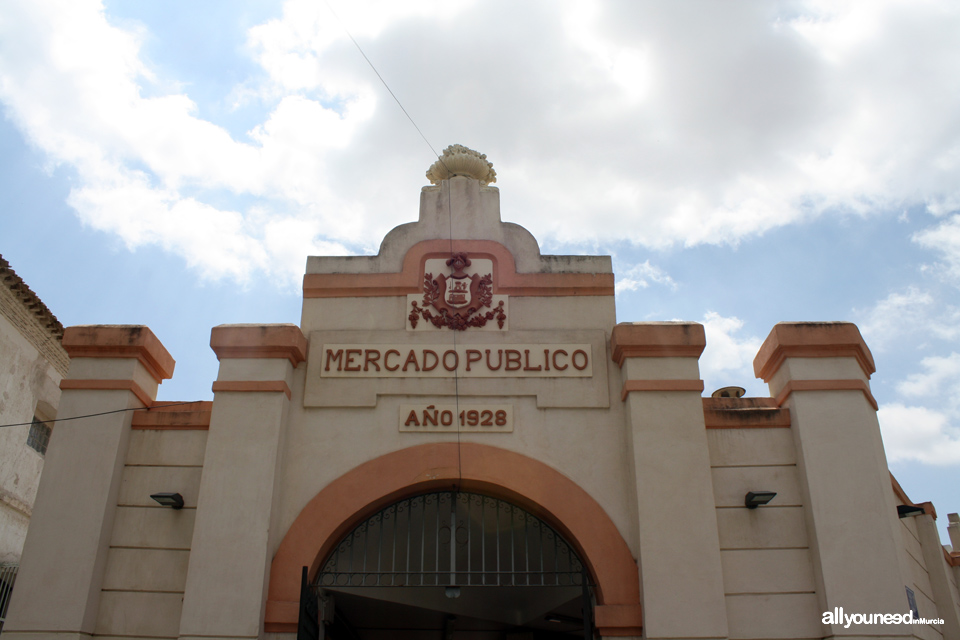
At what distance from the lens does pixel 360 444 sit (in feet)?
26.5

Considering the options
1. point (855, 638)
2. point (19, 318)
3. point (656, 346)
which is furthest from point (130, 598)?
point (19, 318)

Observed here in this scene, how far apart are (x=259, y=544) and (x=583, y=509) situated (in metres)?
3.16

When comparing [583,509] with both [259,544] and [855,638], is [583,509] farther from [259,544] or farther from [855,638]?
[259,544]

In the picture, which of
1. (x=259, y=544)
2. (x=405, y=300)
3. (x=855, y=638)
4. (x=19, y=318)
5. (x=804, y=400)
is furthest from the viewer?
(x=19, y=318)

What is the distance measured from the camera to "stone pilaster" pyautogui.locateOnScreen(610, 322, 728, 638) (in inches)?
275

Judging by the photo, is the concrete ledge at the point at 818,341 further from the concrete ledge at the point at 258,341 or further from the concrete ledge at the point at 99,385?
the concrete ledge at the point at 99,385

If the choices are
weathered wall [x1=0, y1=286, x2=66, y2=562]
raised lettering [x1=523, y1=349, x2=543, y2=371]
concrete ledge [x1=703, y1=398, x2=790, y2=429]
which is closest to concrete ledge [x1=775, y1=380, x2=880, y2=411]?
concrete ledge [x1=703, y1=398, x2=790, y2=429]

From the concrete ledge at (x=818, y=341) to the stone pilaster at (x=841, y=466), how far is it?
1 centimetres

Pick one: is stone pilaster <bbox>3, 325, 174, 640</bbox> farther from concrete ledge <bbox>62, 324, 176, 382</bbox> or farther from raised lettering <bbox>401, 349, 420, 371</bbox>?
raised lettering <bbox>401, 349, 420, 371</bbox>

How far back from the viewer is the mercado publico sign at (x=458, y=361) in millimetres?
8344

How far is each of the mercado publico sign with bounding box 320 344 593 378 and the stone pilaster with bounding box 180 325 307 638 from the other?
0.58 m

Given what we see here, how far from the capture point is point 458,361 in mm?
8414

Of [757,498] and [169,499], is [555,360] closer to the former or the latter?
[757,498]

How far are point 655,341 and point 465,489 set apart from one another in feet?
8.23
